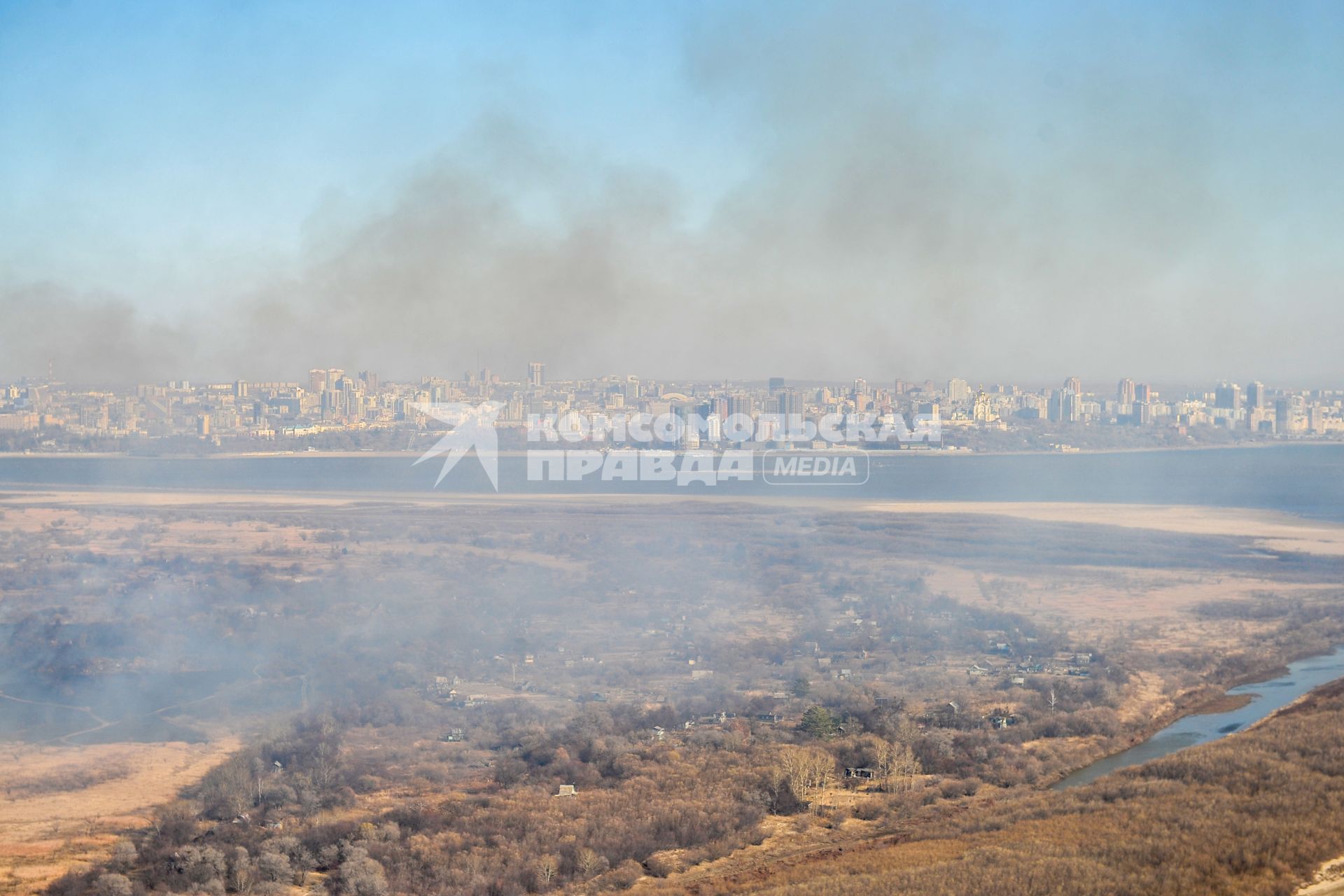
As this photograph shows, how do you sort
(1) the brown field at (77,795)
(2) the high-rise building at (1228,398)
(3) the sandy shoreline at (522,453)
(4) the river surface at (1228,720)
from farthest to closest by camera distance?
1. (2) the high-rise building at (1228,398)
2. (3) the sandy shoreline at (522,453)
3. (4) the river surface at (1228,720)
4. (1) the brown field at (77,795)

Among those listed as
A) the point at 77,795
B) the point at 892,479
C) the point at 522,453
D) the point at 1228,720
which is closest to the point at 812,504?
the point at 892,479

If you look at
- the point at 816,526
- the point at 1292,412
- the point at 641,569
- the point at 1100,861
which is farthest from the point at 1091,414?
the point at 1100,861

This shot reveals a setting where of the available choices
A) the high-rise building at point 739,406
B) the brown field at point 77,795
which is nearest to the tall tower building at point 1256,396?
the high-rise building at point 739,406

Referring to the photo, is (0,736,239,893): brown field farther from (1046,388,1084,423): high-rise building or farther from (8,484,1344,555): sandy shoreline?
(1046,388,1084,423): high-rise building

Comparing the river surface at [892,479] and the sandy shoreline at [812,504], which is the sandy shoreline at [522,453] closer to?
the river surface at [892,479]

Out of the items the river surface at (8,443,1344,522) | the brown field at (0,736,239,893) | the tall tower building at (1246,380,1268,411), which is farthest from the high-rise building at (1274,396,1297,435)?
the brown field at (0,736,239,893)

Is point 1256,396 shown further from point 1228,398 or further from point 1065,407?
point 1065,407

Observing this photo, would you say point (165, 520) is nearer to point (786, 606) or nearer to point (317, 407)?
point (786, 606)
